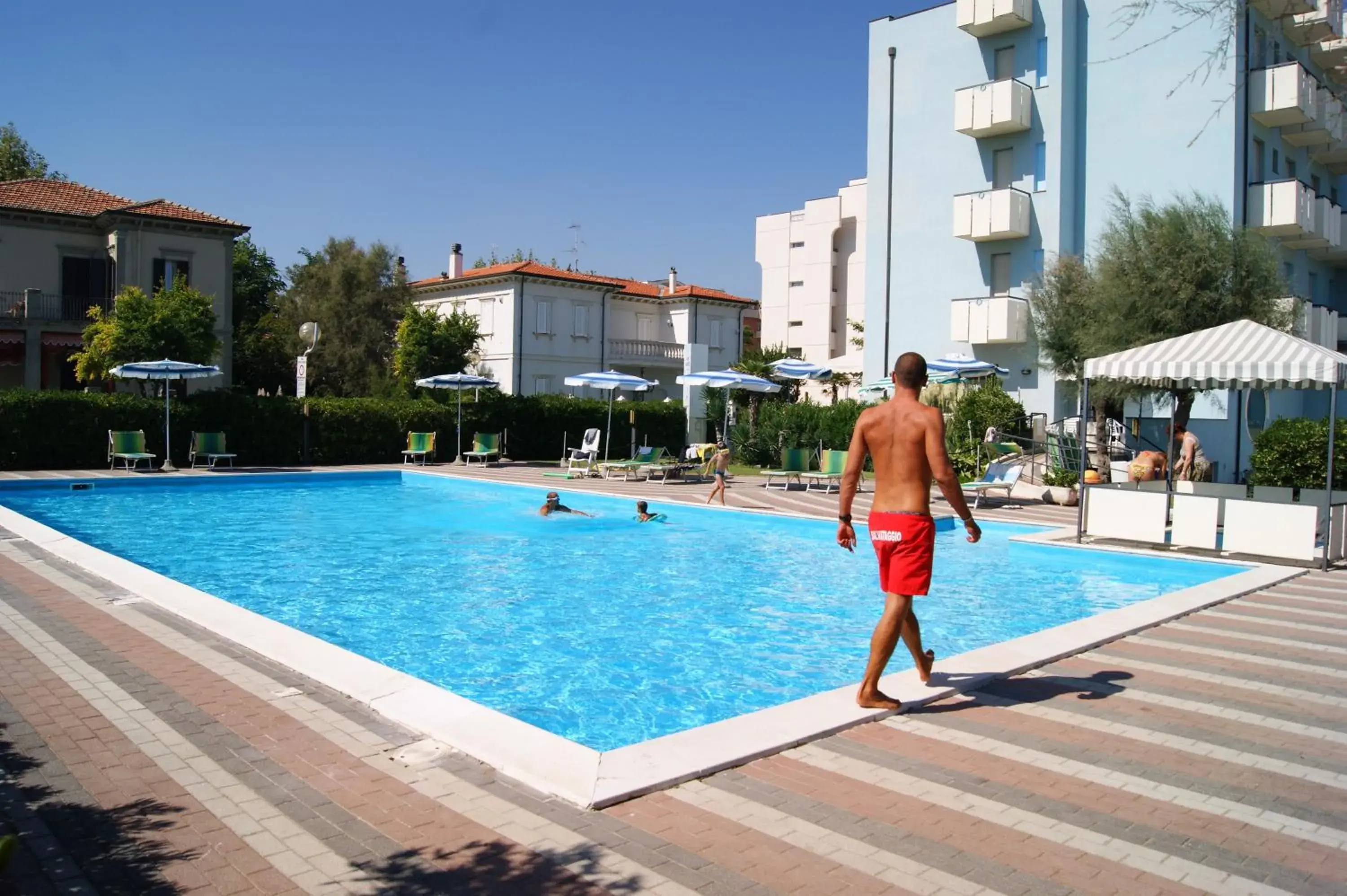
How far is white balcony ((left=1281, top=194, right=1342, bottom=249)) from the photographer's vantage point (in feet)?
85.5

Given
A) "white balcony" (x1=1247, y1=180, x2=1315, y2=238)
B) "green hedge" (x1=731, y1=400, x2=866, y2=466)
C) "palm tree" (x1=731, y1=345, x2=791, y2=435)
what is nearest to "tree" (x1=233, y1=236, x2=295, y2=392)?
"palm tree" (x1=731, y1=345, x2=791, y2=435)

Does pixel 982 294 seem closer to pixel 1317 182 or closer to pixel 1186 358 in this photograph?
pixel 1317 182

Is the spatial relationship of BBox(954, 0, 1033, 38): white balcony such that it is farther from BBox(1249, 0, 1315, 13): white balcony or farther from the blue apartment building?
BBox(1249, 0, 1315, 13): white balcony

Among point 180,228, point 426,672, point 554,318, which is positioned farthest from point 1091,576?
point 554,318

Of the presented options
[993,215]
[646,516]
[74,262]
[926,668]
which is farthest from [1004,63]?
[74,262]

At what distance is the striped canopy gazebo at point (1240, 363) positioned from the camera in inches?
429

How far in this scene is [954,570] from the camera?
12547mm

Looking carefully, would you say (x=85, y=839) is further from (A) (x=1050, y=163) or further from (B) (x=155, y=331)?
(A) (x=1050, y=163)

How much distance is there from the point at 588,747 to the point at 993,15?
26706mm

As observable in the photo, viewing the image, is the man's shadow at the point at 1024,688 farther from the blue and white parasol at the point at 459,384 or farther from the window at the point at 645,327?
the window at the point at 645,327

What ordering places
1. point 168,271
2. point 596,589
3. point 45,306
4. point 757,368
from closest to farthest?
point 596,589 → point 45,306 → point 168,271 → point 757,368

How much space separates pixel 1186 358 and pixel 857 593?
4984 millimetres

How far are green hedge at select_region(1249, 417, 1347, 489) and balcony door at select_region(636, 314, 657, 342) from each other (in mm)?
35895

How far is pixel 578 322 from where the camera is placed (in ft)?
155
